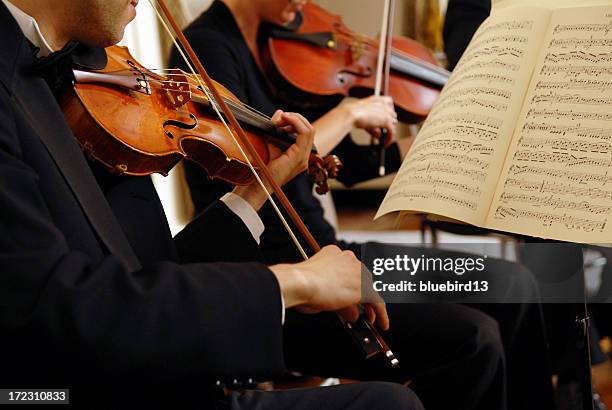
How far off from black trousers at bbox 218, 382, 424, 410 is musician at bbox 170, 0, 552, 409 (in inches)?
13.4

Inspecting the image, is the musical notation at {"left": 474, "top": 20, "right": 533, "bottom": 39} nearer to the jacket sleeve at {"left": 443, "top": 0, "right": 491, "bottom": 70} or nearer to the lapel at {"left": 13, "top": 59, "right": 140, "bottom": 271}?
the lapel at {"left": 13, "top": 59, "right": 140, "bottom": 271}

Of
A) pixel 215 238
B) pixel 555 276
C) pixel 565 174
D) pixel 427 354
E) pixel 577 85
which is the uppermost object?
pixel 577 85

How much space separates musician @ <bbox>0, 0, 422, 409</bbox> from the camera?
73 cm

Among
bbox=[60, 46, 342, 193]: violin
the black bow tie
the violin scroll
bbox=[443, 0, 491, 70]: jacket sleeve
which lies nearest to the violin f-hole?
bbox=[60, 46, 342, 193]: violin

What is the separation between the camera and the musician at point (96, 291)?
0.73m

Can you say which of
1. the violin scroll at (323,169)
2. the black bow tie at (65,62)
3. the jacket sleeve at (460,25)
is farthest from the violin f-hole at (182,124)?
the jacket sleeve at (460,25)

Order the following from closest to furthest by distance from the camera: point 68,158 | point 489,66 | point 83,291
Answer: point 83,291, point 68,158, point 489,66

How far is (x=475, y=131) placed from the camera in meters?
1.03

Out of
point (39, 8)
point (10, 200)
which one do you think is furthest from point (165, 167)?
point (10, 200)

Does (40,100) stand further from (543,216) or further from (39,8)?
(543,216)

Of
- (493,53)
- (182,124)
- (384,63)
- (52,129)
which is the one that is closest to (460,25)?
(384,63)

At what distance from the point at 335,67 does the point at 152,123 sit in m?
0.75

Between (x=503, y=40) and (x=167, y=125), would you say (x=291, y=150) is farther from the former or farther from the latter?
(x=503, y=40)

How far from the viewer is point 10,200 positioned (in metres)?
0.73
